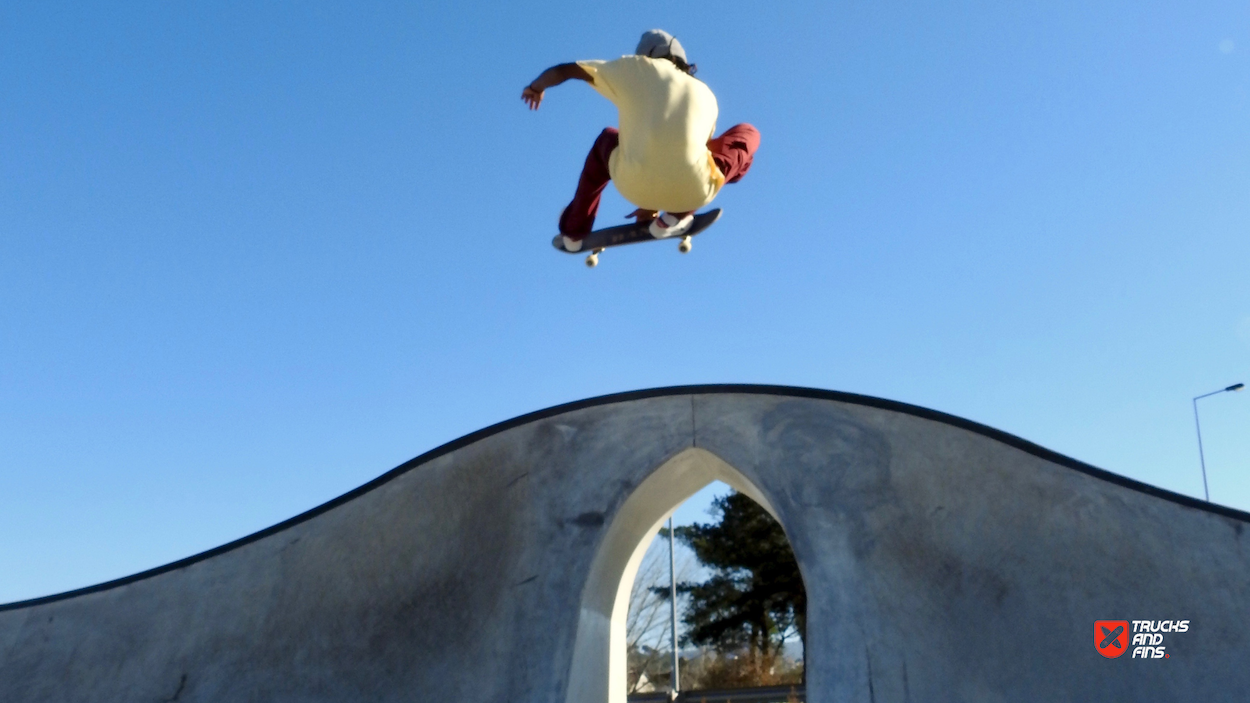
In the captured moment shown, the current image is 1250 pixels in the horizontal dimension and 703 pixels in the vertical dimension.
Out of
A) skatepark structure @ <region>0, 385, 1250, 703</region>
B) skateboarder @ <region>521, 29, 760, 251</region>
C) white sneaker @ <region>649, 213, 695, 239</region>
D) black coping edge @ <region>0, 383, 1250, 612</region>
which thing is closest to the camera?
skateboarder @ <region>521, 29, 760, 251</region>

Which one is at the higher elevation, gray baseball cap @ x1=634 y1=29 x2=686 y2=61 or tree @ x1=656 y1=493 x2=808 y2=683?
gray baseball cap @ x1=634 y1=29 x2=686 y2=61

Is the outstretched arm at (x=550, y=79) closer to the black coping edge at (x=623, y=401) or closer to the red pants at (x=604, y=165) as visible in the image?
the red pants at (x=604, y=165)

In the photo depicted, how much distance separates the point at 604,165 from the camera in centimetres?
716

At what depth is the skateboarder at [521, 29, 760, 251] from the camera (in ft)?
19.9

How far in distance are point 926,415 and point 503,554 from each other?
468 centimetres

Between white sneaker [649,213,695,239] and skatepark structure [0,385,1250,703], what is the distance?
112 inches

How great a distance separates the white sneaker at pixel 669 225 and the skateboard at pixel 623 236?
0.28ft

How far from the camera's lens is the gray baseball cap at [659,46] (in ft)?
21.0

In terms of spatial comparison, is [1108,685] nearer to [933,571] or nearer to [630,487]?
[933,571]

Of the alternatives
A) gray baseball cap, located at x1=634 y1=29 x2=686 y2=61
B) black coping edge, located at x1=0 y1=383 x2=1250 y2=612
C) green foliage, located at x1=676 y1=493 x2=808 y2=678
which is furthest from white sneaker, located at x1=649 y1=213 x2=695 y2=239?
green foliage, located at x1=676 y1=493 x2=808 y2=678
